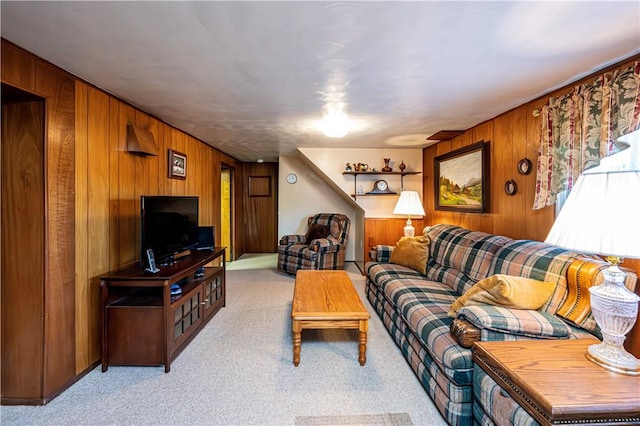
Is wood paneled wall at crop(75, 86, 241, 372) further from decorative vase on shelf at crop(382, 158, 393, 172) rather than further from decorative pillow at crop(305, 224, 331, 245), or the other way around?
decorative vase on shelf at crop(382, 158, 393, 172)

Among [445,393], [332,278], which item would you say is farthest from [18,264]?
[445,393]

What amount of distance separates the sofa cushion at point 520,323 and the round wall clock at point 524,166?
147 cm

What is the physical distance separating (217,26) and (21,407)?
8.22 feet

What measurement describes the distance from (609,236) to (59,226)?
2.91m

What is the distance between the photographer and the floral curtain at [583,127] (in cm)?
175

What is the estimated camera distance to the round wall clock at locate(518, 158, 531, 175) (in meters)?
2.65

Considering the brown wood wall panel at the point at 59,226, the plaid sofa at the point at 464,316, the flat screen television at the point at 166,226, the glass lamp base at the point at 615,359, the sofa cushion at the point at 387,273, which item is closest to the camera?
the glass lamp base at the point at 615,359

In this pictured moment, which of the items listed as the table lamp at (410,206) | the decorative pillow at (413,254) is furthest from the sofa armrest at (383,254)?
the table lamp at (410,206)

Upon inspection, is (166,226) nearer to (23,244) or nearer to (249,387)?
(23,244)

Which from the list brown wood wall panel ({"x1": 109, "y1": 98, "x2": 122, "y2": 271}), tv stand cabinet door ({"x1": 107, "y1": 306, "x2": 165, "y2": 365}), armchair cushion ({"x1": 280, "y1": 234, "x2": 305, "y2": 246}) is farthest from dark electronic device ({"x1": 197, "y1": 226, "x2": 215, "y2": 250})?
armchair cushion ({"x1": 280, "y1": 234, "x2": 305, "y2": 246})

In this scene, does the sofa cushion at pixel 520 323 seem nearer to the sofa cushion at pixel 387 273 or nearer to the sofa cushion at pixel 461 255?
the sofa cushion at pixel 461 255

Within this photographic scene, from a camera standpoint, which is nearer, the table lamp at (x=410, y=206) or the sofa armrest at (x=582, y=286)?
the sofa armrest at (x=582, y=286)

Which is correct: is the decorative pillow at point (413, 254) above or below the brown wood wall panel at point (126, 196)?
below

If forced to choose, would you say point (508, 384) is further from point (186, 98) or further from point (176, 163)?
point (176, 163)
